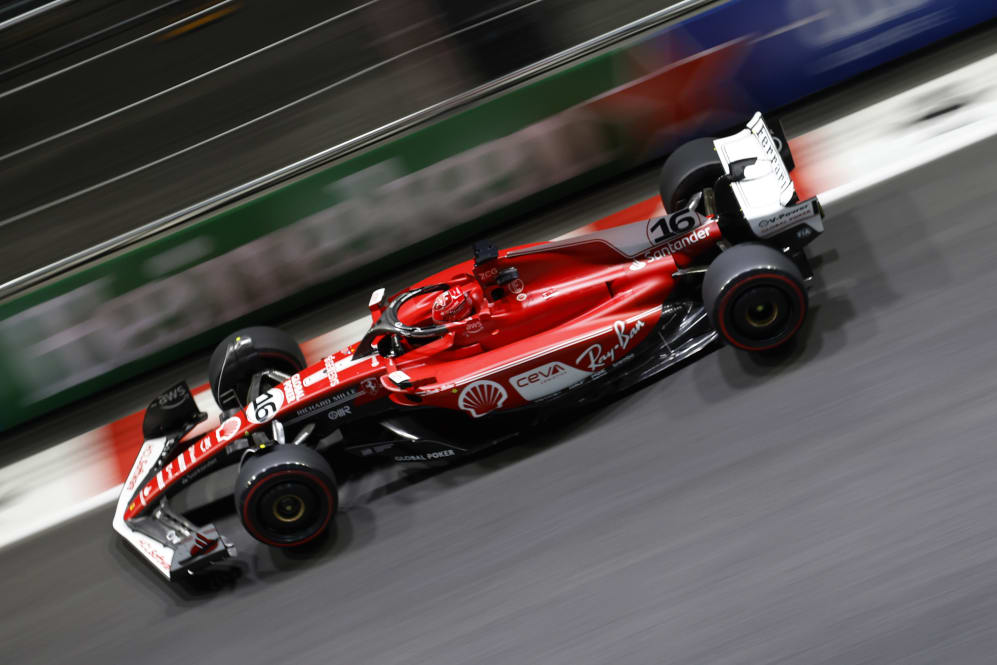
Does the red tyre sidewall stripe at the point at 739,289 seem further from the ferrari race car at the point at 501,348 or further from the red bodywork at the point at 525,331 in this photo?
the red bodywork at the point at 525,331

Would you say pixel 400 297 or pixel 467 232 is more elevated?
pixel 467 232

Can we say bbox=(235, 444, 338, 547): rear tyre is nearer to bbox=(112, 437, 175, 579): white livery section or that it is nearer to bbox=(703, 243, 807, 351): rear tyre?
bbox=(112, 437, 175, 579): white livery section

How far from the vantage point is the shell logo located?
221 inches

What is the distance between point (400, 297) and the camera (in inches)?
238

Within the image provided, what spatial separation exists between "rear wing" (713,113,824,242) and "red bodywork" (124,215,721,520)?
0.94 ft

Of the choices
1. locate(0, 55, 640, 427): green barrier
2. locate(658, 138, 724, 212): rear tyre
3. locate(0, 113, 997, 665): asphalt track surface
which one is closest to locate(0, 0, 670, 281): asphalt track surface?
locate(0, 55, 640, 427): green barrier

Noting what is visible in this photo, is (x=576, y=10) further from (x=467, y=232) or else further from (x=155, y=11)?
(x=155, y=11)

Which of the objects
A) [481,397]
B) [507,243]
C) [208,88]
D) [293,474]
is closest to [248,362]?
[293,474]

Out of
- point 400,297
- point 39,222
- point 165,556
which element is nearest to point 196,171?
point 39,222

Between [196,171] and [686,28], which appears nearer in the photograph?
[686,28]

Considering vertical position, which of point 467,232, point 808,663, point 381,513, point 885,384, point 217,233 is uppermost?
point 217,233

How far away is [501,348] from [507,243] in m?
2.03

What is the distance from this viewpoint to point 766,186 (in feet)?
18.9

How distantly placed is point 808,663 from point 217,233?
5.13 metres
